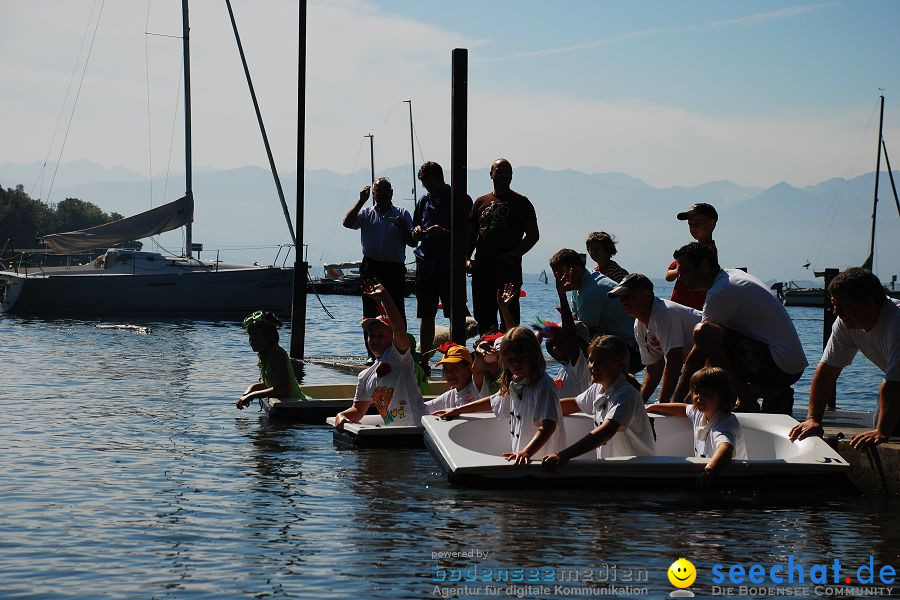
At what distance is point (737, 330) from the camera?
9.12 metres

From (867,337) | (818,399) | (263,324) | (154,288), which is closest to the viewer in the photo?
(867,337)

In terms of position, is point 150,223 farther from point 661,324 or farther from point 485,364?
point 661,324

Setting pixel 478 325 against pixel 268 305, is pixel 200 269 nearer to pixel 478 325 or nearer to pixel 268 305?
pixel 268 305

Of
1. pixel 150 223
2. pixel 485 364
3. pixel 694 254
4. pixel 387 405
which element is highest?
pixel 150 223

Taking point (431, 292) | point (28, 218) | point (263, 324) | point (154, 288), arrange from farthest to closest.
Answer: point (28, 218)
point (154, 288)
point (431, 292)
point (263, 324)

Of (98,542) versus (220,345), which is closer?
(98,542)

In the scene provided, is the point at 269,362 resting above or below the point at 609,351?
below

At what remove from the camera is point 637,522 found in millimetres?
7672

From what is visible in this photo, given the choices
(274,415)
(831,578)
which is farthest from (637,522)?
(274,415)

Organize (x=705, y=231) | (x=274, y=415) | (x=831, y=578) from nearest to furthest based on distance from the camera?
(x=831, y=578) < (x=705, y=231) < (x=274, y=415)

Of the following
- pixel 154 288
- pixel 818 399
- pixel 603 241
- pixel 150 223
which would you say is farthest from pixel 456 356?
pixel 154 288

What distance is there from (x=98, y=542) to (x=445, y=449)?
2.52 m

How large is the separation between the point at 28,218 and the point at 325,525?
12134cm

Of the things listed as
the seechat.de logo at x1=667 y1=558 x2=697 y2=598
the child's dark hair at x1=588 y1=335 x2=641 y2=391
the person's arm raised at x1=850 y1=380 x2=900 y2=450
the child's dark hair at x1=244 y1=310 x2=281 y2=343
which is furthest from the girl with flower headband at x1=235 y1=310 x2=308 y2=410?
the seechat.de logo at x1=667 y1=558 x2=697 y2=598
